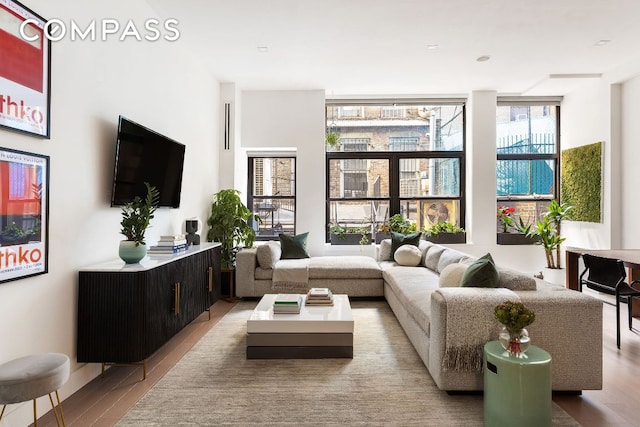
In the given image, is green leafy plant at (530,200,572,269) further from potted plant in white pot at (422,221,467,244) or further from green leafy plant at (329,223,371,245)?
green leafy plant at (329,223,371,245)

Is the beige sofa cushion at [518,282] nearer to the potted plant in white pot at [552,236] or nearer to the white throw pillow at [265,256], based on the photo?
the white throw pillow at [265,256]

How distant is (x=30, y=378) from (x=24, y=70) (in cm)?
161

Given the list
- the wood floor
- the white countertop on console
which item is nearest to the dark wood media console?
the white countertop on console

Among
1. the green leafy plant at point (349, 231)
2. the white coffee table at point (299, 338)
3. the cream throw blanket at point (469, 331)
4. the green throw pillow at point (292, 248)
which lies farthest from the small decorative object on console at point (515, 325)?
the green leafy plant at point (349, 231)

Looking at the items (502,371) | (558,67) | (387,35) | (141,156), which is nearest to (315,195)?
(387,35)

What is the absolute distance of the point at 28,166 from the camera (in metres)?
2.07

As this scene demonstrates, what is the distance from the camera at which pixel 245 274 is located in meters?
4.86

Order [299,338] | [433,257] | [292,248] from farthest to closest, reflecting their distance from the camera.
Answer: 1. [292,248]
2. [433,257]
3. [299,338]

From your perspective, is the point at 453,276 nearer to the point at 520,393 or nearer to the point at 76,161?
the point at 520,393

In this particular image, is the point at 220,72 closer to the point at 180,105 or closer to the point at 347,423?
the point at 180,105

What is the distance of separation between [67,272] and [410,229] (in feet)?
15.5

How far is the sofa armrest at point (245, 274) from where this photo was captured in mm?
4863

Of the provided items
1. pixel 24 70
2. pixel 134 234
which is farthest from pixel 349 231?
pixel 24 70

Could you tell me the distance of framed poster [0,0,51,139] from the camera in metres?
1.91
